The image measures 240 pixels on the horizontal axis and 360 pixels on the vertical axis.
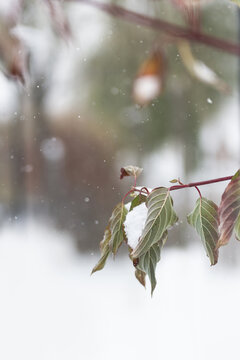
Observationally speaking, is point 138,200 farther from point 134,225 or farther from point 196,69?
point 196,69

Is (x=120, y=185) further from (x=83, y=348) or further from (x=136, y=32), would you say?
(x=136, y=32)

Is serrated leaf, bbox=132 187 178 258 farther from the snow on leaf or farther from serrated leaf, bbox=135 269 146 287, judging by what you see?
the snow on leaf

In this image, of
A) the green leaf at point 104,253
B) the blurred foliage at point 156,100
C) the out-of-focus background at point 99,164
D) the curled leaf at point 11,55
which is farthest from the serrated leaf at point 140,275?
the blurred foliage at point 156,100

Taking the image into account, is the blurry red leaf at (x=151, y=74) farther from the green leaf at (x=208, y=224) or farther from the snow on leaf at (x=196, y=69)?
the green leaf at (x=208, y=224)

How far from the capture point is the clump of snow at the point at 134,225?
219 mm

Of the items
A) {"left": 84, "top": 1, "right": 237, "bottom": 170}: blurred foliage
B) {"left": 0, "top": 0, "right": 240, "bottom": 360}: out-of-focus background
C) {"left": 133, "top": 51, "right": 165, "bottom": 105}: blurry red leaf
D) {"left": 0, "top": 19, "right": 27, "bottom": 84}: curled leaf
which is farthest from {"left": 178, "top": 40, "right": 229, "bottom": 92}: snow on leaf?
{"left": 84, "top": 1, "right": 237, "bottom": 170}: blurred foliage

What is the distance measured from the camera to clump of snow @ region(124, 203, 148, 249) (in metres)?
0.22

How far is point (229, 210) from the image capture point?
208 millimetres

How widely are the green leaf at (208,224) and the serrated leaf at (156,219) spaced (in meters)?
0.02

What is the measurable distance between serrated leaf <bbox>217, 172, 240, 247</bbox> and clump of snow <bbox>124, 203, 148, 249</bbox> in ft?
0.14

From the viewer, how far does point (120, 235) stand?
0.23m

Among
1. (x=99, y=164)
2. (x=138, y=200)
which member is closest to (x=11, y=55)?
(x=138, y=200)

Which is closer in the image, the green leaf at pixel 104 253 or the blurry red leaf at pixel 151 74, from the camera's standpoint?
the green leaf at pixel 104 253

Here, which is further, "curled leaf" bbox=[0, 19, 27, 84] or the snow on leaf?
the snow on leaf
